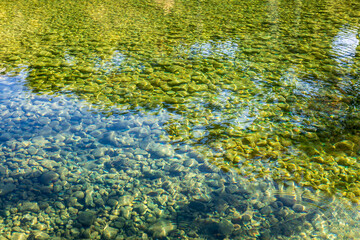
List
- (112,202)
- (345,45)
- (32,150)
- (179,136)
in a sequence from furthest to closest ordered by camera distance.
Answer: (345,45)
(179,136)
(32,150)
(112,202)

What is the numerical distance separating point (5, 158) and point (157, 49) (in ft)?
16.6

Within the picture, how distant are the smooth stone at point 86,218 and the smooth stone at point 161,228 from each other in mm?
594

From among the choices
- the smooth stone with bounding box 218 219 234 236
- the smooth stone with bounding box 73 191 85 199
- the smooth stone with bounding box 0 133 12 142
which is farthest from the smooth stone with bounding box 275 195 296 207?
the smooth stone with bounding box 0 133 12 142

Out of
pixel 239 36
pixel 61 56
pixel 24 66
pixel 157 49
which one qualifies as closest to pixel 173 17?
pixel 239 36

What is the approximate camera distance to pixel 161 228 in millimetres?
2891

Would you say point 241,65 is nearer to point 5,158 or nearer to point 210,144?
point 210,144

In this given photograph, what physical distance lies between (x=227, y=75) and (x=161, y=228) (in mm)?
4264

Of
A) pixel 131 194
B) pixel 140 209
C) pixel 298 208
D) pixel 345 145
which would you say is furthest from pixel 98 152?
pixel 345 145

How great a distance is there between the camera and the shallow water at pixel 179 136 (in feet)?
9.87

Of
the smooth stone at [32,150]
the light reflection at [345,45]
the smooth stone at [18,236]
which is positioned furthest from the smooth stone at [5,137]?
the light reflection at [345,45]

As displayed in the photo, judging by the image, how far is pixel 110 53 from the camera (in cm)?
764

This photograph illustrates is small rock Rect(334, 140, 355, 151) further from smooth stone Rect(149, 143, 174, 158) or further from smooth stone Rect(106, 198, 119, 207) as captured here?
smooth stone Rect(106, 198, 119, 207)

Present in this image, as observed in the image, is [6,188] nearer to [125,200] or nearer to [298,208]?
[125,200]

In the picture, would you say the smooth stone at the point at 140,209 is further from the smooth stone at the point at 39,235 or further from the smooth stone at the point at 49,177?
the smooth stone at the point at 49,177
